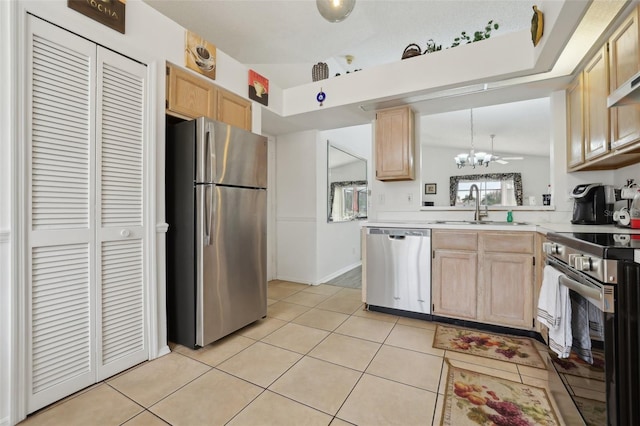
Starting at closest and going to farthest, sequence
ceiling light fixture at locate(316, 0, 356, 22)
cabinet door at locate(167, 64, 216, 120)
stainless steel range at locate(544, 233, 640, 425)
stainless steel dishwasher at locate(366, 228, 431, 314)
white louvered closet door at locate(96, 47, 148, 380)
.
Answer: stainless steel range at locate(544, 233, 640, 425) < white louvered closet door at locate(96, 47, 148, 380) < ceiling light fixture at locate(316, 0, 356, 22) < cabinet door at locate(167, 64, 216, 120) < stainless steel dishwasher at locate(366, 228, 431, 314)

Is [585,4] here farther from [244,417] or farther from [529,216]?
[244,417]

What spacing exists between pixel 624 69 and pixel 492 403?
6.85 feet

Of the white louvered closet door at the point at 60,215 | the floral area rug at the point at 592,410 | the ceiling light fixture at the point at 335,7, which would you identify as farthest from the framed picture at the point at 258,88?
the floral area rug at the point at 592,410

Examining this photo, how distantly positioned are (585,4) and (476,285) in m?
2.01

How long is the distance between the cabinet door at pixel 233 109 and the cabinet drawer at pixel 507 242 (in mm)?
2477

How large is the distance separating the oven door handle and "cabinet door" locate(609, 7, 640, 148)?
0.99m

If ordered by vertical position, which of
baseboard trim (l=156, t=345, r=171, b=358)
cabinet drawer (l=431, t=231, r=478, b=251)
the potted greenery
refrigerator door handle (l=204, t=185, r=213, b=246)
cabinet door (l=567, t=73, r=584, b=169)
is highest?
the potted greenery

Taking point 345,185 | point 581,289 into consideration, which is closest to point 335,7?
point 581,289

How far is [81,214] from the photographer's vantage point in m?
1.59

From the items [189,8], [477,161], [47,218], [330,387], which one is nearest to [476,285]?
[330,387]

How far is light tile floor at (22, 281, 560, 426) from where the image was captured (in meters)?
1.41

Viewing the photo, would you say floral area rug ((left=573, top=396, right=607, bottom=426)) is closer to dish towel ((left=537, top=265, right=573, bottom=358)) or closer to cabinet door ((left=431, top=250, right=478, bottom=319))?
dish towel ((left=537, top=265, right=573, bottom=358))

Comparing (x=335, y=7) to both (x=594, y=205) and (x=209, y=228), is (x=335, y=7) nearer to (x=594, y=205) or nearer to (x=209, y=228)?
(x=209, y=228)

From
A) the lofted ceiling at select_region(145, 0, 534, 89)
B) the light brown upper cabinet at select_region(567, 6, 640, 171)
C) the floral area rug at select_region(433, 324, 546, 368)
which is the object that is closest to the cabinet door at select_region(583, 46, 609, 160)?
the light brown upper cabinet at select_region(567, 6, 640, 171)
